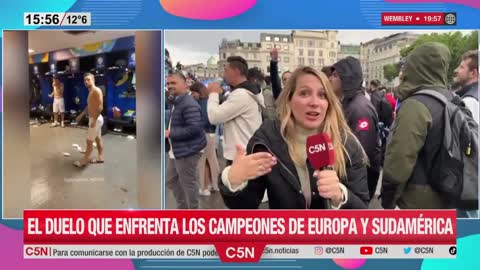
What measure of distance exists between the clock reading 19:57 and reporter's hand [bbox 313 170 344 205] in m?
1.52

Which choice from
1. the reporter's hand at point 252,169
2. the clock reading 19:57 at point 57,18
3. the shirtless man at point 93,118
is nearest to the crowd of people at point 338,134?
the reporter's hand at point 252,169

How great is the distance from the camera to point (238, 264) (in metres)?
2.96

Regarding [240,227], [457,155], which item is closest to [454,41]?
[457,155]

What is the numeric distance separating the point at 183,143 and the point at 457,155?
1520mm

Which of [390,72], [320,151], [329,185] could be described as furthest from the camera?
[390,72]

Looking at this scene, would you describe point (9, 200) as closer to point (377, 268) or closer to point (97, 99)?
point (97, 99)

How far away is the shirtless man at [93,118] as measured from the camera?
296 centimetres

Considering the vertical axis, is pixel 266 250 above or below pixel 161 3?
below

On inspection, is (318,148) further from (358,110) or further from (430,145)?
(430,145)

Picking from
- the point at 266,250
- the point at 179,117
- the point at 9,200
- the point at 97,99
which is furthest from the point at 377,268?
the point at 9,200

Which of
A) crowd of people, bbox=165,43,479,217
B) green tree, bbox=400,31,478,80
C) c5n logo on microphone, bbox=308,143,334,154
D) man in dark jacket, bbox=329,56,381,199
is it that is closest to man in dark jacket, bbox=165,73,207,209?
crowd of people, bbox=165,43,479,217

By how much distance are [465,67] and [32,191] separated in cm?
251

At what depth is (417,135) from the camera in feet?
9.37

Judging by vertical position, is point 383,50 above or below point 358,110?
above
